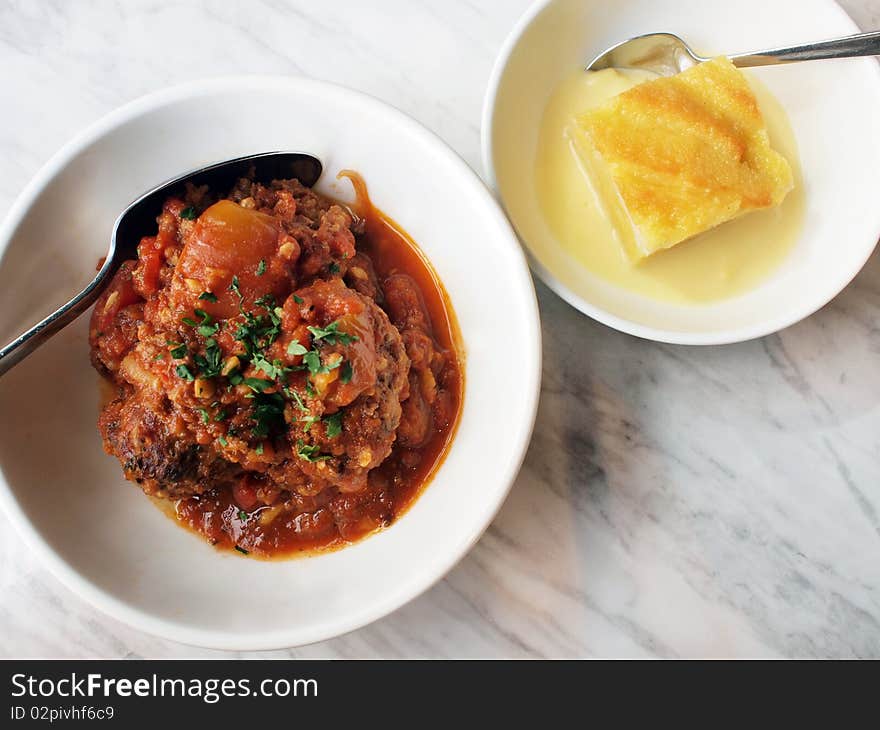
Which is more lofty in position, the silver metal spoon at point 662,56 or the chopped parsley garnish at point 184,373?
the silver metal spoon at point 662,56

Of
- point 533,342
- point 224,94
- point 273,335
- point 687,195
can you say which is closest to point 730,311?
point 687,195

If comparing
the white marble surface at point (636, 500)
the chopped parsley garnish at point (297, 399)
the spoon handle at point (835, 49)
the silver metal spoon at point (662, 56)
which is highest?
the spoon handle at point (835, 49)

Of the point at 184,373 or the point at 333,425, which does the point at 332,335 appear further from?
the point at 184,373

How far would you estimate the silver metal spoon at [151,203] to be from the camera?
2.72 m

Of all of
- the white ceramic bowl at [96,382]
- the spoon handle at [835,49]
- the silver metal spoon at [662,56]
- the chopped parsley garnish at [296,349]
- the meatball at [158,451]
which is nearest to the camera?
the chopped parsley garnish at [296,349]

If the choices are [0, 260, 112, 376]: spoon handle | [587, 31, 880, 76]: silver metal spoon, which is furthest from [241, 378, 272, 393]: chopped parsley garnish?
[587, 31, 880, 76]: silver metal spoon

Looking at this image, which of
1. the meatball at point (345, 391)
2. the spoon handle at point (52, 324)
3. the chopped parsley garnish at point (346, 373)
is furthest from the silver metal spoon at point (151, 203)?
the chopped parsley garnish at point (346, 373)

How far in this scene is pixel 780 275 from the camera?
3223 millimetres

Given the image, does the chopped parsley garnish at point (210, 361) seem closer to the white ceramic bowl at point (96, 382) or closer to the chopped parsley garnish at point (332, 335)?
the chopped parsley garnish at point (332, 335)

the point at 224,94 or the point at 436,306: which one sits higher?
the point at 224,94

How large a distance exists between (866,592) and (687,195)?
1.81 metres

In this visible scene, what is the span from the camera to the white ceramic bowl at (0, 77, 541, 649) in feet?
8.65

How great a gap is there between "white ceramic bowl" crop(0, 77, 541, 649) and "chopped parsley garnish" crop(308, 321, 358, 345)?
61 cm

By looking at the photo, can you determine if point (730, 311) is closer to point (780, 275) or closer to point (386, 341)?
point (780, 275)
